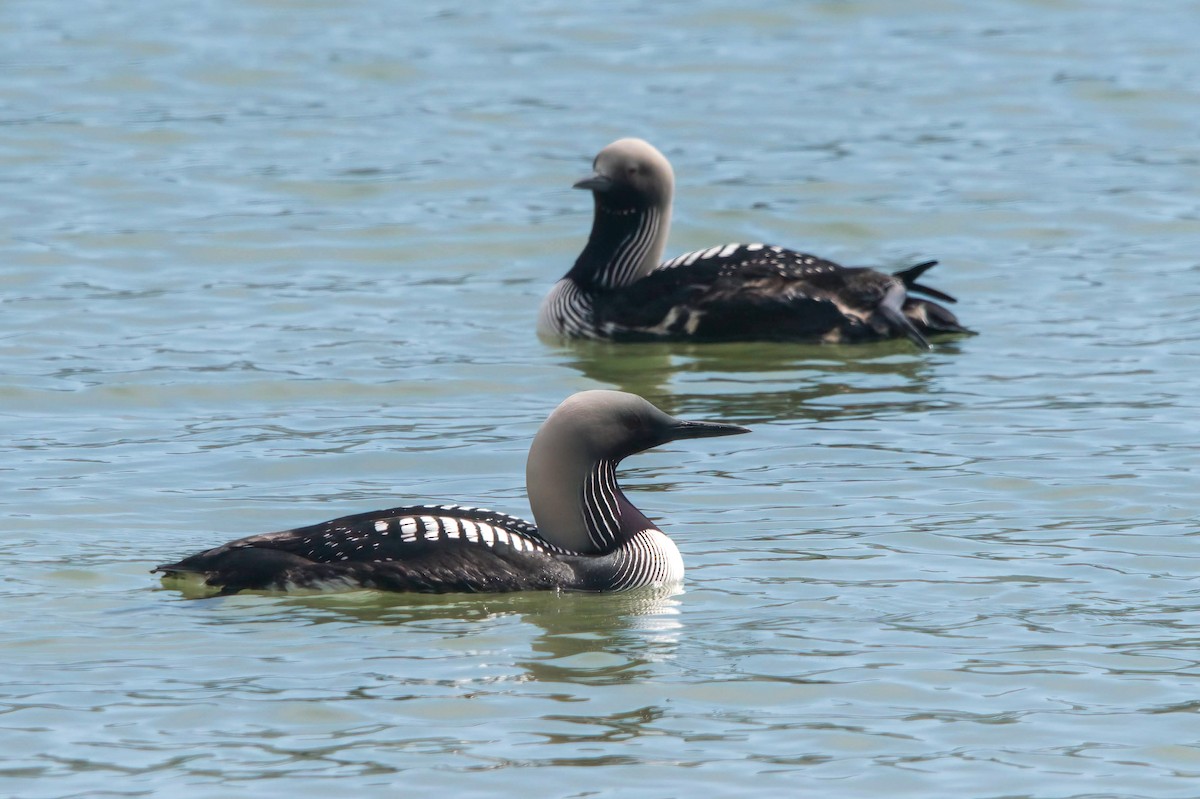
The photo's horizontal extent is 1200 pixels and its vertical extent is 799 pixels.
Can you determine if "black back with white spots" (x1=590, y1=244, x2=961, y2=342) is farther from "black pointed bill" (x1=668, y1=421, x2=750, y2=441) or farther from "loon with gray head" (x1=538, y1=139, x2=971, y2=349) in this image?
"black pointed bill" (x1=668, y1=421, x2=750, y2=441)

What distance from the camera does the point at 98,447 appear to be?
1001 cm

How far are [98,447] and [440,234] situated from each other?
5.64 m

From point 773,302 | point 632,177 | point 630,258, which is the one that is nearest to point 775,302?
point 773,302

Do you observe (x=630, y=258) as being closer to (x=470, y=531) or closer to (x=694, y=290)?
(x=694, y=290)

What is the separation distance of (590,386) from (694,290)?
4.02 feet

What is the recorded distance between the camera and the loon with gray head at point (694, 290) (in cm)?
1231

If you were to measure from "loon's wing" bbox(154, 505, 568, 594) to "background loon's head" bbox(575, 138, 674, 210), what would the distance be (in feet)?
17.5

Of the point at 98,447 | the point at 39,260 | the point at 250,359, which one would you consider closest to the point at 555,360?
the point at 250,359

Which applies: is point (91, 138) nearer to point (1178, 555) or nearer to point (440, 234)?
point (440, 234)

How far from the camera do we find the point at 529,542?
768 centimetres

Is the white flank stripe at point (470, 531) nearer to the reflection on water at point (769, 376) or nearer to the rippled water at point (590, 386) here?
the rippled water at point (590, 386)

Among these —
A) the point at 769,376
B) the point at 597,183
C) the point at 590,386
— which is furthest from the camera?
the point at 597,183

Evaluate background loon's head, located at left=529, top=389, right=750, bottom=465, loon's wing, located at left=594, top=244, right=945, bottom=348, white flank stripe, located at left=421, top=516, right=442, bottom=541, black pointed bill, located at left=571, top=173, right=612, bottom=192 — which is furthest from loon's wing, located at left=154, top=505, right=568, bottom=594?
black pointed bill, located at left=571, top=173, right=612, bottom=192

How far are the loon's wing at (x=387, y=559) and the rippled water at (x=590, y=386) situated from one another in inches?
3.6
